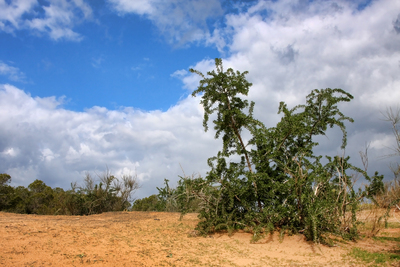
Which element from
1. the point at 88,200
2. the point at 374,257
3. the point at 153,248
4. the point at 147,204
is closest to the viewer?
the point at 374,257

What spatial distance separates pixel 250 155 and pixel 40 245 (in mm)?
6662

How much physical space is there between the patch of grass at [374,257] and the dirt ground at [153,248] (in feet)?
0.71

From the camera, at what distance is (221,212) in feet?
32.1

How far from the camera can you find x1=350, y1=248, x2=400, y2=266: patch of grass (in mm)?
6910

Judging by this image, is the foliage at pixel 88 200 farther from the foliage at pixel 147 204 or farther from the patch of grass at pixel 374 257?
the patch of grass at pixel 374 257

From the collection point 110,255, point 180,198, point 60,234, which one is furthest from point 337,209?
point 60,234

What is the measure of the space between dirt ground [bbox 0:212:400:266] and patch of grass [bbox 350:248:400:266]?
216mm

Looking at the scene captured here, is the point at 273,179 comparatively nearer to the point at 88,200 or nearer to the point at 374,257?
the point at 374,257

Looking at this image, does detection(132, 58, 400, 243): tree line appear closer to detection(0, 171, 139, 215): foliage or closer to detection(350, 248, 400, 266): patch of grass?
detection(350, 248, 400, 266): patch of grass

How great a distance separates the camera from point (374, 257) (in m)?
7.23

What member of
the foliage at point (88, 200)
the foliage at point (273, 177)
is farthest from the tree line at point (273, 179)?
the foliage at point (88, 200)

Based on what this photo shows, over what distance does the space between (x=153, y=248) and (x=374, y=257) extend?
18.8ft

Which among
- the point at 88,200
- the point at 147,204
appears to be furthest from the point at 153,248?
the point at 147,204

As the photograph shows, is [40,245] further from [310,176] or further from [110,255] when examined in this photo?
[310,176]
